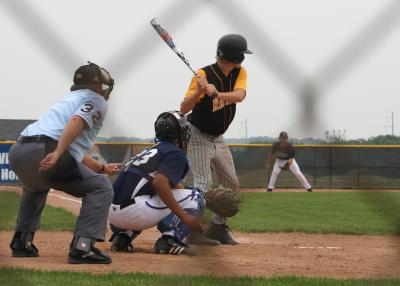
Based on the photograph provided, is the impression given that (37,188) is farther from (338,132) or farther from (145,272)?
(338,132)

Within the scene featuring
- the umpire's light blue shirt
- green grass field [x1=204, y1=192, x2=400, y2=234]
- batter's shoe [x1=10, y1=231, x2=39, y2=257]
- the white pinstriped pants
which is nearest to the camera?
the umpire's light blue shirt

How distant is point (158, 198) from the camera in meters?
5.09

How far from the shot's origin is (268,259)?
494 cm

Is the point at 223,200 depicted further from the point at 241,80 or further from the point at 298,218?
the point at 298,218

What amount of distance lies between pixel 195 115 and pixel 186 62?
347 centimetres

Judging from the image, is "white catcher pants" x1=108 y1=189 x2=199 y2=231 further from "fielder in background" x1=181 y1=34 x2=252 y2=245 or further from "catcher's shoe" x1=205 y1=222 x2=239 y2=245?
"catcher's shoe" x1=205 y1=222 x2=239 y2=245

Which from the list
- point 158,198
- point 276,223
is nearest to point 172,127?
point 158,198

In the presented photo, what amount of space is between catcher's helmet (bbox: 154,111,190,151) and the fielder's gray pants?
58 cm

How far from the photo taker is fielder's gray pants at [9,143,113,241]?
13.9 ft

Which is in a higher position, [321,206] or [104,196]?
[104,196]

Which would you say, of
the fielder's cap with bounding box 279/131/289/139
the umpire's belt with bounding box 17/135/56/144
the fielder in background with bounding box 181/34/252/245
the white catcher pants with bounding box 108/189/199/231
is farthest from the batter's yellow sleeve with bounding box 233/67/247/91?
the fielder's cap with bounding box 279/131/289/139

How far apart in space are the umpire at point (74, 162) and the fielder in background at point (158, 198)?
380 mm

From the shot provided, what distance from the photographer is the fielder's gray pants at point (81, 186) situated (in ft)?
13.9

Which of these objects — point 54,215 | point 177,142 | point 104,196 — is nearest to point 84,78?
point 104,196
